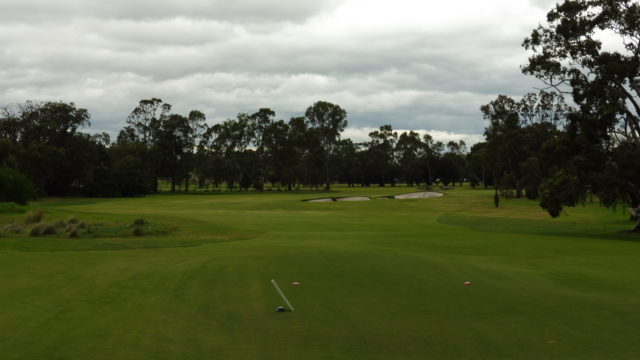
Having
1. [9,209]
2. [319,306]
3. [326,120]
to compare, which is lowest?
[9,209]

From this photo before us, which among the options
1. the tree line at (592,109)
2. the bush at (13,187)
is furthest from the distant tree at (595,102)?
the bush at (13,187)

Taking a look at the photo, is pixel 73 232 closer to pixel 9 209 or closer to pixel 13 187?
pixel 9 209

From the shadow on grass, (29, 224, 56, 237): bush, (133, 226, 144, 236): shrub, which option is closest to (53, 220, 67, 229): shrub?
(29, 224, 56, 237): bush

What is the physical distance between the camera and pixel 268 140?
14988 cm

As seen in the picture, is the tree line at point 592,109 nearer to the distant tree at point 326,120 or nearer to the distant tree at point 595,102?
the distant tree at point 595,102

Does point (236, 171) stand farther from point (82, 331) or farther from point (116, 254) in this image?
point (82, 331)

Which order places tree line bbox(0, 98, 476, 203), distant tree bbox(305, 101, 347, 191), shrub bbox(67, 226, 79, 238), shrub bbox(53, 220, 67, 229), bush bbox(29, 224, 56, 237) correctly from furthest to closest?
distant tree bbox(305, 101, 347, 191) < tree line bbox(0, 98, 476, 203) < shrub bbox(53, 220, 67, 229) < bush bbox(29, 224, 56, 237) < shrub bbox(67, 226, 79, 238)

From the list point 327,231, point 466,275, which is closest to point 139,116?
point 327,231

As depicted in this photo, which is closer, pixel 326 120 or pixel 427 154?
pixel 326 120

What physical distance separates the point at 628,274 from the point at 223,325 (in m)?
13.6

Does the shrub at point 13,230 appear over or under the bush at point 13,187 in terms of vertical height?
under

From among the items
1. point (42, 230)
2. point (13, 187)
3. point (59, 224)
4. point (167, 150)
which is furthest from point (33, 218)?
point (167, 150)

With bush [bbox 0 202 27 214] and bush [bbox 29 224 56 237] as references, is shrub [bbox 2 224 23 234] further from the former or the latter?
bush [bbox 0 202 27 214]

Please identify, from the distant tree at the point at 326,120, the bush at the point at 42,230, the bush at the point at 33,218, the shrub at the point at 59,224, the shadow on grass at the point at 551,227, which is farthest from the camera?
the distant tree at the point at 326,120
